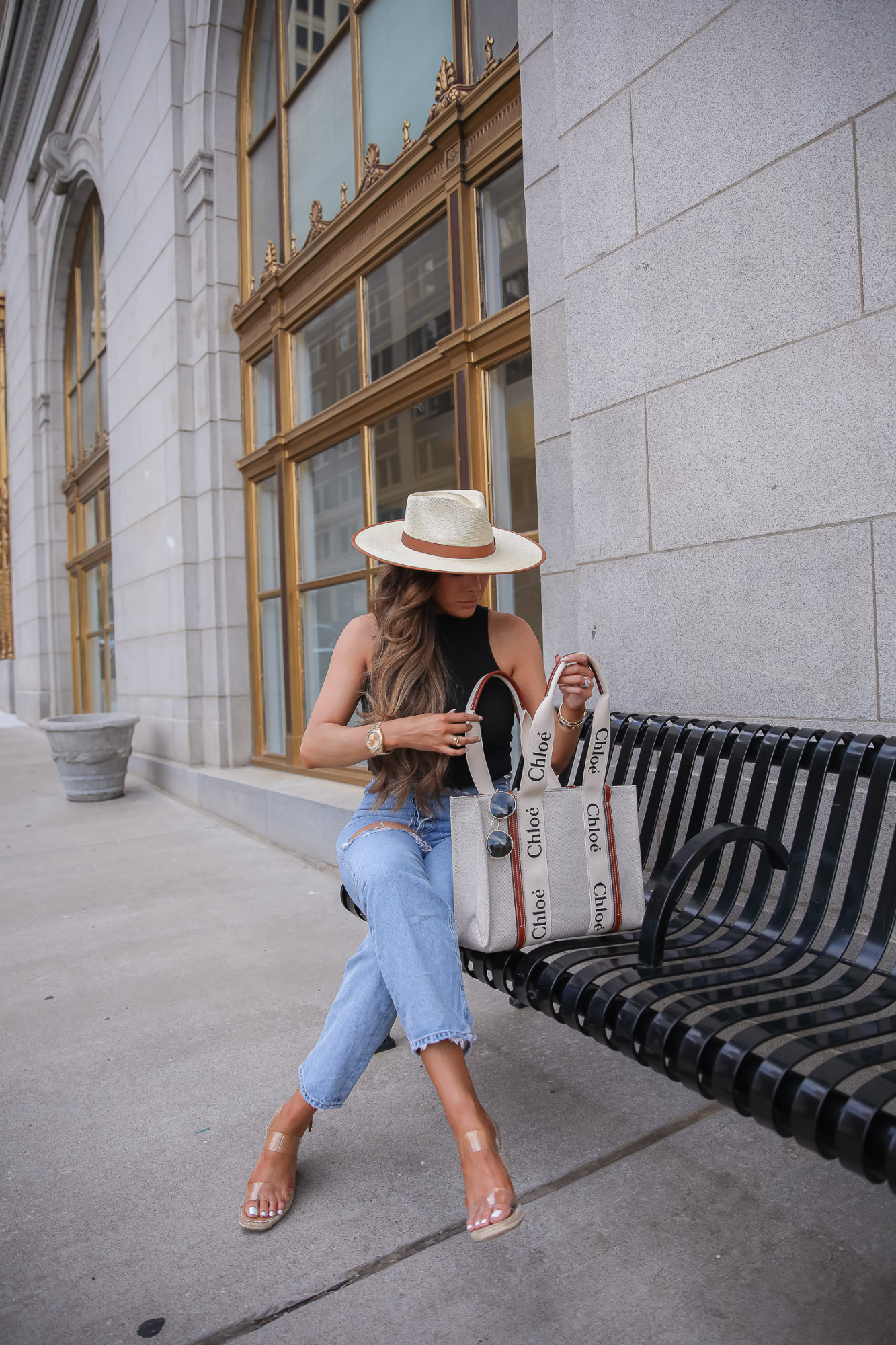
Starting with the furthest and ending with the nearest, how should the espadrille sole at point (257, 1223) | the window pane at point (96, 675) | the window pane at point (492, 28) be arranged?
the window pane at point (96, 675), the window pane at point (492, 28), the espadrille sole at point (257, 1223)

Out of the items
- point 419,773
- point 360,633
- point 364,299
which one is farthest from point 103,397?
point 419,773

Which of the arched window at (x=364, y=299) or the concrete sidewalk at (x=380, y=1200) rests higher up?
the arched window at (x=364, y=299)

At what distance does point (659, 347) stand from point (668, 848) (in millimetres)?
1824

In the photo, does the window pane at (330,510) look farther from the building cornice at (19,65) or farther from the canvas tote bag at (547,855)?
the building cornice at (19,65)

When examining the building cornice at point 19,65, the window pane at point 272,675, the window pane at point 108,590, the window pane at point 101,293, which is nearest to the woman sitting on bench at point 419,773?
the window pane at point 272,675

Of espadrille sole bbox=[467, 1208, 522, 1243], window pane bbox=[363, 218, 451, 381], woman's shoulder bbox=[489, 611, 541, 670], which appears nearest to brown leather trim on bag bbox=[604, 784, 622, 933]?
woman's shoulder bbox=[489, 611, 541, 670]

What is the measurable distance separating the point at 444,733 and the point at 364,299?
4.72 m

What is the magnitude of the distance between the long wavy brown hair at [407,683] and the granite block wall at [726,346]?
1156mm

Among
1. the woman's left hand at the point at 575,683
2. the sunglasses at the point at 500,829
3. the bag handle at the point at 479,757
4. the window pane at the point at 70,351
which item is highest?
the window pane at the point at 70,351

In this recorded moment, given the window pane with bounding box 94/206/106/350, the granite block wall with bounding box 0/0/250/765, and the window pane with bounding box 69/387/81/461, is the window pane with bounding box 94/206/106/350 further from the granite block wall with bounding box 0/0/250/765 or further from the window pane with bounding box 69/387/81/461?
the window pane with bounding box 69/387/81/461

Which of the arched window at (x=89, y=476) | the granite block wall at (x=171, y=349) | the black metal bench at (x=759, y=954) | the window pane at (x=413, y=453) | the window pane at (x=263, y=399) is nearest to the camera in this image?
the black metal bench at (x=759, y=954)

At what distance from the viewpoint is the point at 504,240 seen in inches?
189

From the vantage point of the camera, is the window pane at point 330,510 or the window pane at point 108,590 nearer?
the window pane at point 330,510

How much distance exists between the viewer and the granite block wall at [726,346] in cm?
260
